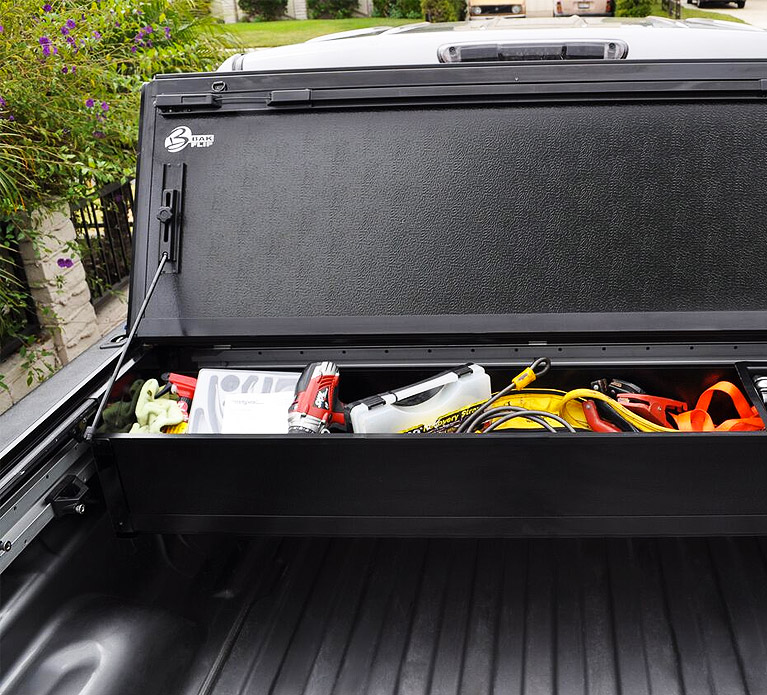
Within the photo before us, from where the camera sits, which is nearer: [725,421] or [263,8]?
[725,421]

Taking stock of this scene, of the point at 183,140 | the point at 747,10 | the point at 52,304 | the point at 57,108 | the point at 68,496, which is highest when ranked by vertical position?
the point at 183,140

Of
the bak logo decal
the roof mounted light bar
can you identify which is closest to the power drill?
the bak logo decal

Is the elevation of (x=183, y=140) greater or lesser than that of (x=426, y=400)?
greater

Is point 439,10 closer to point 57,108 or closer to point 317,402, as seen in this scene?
point 57,108

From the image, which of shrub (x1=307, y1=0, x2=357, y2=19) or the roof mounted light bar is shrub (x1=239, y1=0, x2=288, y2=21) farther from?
the roof mounted light bar

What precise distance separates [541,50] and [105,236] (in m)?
3.17

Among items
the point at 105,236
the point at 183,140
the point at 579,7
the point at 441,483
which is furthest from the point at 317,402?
the point at 579,7

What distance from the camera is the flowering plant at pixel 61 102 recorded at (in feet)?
11.9

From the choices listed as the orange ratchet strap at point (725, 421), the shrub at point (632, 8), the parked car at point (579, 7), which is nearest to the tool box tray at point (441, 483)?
the orange ratchet strap at point (725, 421)

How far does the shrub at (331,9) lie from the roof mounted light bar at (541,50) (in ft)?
71.2

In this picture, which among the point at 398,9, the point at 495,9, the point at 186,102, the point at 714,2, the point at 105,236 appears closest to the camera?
the point at 186,102

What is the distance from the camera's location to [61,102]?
395cm

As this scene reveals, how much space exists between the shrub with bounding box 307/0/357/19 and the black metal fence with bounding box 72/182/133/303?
19.6 meters

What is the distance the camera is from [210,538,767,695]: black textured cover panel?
1.70 meters
